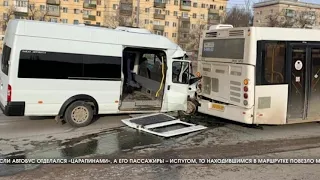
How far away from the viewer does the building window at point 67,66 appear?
862cm

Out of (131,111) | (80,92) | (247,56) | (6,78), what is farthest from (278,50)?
(6,78)

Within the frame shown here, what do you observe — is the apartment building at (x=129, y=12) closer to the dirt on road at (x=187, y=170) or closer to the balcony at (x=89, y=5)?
the balcony at (x=89, y=5)

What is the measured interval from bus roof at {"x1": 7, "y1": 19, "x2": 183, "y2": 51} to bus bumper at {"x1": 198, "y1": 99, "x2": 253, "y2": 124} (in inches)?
78.7

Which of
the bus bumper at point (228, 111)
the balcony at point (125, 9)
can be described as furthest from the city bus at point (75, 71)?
the balcony at point (125, 9)

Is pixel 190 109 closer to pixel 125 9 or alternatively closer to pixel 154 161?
pixel 154 161

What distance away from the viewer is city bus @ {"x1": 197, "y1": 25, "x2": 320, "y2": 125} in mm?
9086

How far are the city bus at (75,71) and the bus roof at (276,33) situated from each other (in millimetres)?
2058

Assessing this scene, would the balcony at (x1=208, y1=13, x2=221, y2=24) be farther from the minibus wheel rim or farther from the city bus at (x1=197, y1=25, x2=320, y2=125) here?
the minibus wheel rim

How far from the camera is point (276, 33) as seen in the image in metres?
9.22

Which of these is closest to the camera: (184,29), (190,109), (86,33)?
(86,33)

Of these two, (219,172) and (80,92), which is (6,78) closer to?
(80,92)

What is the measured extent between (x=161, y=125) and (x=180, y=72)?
7.38ft

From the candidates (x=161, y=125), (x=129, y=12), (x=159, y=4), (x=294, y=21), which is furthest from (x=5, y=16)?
(x=161, y=125)

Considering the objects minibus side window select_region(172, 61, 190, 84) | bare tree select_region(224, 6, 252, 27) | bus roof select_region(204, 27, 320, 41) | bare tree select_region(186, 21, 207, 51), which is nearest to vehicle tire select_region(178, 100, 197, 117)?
minibus side window select_region(172, 61, 190, 84)
